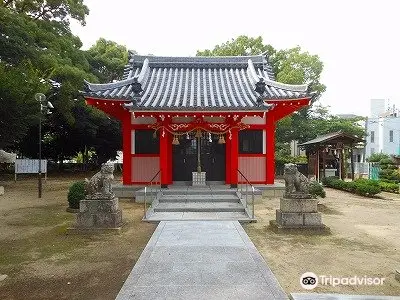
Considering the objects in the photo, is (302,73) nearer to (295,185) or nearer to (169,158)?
(169,158)

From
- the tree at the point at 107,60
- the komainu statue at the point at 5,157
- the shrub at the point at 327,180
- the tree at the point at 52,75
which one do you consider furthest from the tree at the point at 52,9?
the shrub at the point at 327,180

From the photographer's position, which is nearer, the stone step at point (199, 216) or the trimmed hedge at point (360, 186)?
the stone step at point (199, 216)

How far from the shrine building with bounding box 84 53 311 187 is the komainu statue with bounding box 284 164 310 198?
4.60 m

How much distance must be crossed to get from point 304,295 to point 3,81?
17.3 meters

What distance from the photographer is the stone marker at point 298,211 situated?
9219 millimetres

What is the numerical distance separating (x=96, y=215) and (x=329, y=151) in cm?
1813

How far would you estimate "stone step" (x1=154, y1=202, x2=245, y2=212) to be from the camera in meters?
11.6

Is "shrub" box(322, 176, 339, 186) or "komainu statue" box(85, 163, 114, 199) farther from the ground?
"komainu statue" box(85, 163, 114, 199)

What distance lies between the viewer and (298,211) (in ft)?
30.5

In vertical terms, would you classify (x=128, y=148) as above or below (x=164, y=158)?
above

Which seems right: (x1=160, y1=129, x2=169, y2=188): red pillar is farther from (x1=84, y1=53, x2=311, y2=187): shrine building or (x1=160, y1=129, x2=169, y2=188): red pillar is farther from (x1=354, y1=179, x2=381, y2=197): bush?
(x1=354, y1=179, x2=381, y2=197): bush

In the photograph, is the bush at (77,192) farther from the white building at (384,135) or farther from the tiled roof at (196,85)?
the white building at (384,135)

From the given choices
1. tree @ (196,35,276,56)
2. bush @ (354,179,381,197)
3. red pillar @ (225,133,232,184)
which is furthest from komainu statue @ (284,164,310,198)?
tree @ (196,35,276,56)

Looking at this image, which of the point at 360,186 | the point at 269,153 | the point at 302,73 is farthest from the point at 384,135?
the point at 269,153
